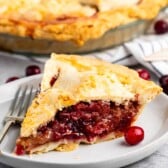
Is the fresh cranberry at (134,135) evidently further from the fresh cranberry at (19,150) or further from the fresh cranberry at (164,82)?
the fresh cranberry at (164,82)

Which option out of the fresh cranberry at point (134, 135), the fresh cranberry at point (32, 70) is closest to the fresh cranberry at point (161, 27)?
the fresh cranberry at point (32, 70)

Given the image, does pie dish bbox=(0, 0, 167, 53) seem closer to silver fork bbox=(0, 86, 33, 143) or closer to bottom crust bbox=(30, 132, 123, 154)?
silver fork bbox=(0, 86, 33, 143)

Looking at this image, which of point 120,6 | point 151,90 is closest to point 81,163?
point 151,90

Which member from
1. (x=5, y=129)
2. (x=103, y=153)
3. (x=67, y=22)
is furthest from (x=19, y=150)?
(x=67, y=22)

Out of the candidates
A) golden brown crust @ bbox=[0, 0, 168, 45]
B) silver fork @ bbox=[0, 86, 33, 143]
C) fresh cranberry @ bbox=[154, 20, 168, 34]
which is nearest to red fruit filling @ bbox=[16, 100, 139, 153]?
silver fork @ bbox=[0, 86, 33, 143]

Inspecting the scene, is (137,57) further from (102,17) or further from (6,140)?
(6,140)

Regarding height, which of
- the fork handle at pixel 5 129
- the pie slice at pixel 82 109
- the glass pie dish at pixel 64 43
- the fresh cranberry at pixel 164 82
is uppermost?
the glass pie dish at pixel 64 43
